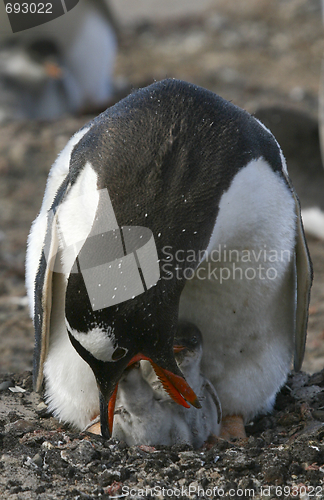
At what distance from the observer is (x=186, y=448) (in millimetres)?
2781

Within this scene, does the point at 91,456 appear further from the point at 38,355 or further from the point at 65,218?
the point at 65,218

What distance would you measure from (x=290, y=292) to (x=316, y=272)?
10.1ft

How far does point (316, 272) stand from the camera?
6.30 m

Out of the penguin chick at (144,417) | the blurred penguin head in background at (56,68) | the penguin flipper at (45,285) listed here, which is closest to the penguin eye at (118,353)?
the penguin chick at (144,417)

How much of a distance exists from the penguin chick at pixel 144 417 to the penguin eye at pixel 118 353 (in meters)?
0.31

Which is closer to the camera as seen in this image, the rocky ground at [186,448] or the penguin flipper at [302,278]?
the rocky ground at [186,448]

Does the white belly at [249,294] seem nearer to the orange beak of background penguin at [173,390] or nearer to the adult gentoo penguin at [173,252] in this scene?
the adult gentoo penguin at [173,252]

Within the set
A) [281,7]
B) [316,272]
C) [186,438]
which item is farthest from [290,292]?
[281,7]

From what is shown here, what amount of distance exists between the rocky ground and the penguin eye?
0.44 meters

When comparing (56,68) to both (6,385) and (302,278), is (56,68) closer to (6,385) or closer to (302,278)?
(6,385)

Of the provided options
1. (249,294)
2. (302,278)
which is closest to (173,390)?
(249,294)

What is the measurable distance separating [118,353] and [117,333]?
Answer: 4.7 inches

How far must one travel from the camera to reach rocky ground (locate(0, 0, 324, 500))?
252 cm

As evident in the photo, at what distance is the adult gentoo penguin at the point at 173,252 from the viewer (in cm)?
244
